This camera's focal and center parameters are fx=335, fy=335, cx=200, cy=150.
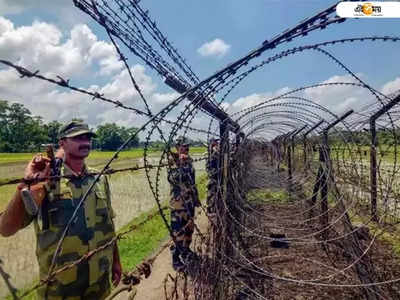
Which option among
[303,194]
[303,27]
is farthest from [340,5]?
[303,194]

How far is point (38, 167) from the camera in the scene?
153 centimetres

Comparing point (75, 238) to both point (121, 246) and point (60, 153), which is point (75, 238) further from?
point (121, 246)

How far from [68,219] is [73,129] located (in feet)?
1.74

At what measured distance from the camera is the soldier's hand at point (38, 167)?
4.91 feet

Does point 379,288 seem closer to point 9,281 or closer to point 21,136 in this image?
point 9,281

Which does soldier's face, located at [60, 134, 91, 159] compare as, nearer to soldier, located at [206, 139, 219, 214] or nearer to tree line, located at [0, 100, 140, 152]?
soldier, located at [206, 139, 219, 214]

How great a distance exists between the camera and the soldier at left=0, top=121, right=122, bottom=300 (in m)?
1.73

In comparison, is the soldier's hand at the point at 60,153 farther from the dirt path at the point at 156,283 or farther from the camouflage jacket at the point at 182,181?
the dirt path at the point at 156,283

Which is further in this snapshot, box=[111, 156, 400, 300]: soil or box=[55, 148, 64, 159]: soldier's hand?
box=[111, 156, 400, 300]: soil

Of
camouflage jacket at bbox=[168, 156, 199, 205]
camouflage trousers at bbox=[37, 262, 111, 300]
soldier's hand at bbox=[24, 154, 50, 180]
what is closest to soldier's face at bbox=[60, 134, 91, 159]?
soldier's hand at bbox=[24, 154, 50, 180]

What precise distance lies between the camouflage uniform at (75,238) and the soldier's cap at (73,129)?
20cm

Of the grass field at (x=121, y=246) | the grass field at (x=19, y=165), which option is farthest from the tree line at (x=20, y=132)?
the grass field at (x=121, y=246)

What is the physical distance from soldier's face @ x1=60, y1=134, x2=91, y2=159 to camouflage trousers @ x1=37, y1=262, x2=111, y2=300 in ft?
2.15

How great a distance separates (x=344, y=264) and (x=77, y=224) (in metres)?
3.49
